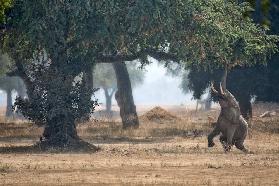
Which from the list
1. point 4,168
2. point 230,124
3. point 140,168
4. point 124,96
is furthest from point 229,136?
point 124,96

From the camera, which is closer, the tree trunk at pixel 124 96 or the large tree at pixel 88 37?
the large tree at pixel 88 37

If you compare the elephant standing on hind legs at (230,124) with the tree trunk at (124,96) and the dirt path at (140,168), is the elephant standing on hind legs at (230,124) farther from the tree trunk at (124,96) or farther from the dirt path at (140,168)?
the tree trunk at (124,96)

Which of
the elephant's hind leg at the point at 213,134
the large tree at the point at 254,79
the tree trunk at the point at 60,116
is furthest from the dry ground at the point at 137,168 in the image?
the large tree at the point at 254,79

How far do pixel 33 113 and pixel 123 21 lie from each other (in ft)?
17.6

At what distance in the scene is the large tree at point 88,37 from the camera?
20719 millimetres

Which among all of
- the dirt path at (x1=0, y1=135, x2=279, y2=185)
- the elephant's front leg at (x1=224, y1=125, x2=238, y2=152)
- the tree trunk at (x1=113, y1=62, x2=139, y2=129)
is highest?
the tree trunk at (x1=113, y1=62, x2=139, y2=129)

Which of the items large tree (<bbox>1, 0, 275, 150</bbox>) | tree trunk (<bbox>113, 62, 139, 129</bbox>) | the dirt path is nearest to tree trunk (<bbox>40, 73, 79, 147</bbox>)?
large tree (<bbox>1, 0, 275, 150</bbox>)

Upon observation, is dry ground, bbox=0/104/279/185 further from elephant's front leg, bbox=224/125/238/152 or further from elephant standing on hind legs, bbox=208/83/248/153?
elephant standing on hind legs, bbox=208/83/248/153

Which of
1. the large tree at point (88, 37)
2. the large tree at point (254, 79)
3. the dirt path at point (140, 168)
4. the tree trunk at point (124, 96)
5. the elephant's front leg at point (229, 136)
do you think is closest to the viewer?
the dirt path at point (140, 168)

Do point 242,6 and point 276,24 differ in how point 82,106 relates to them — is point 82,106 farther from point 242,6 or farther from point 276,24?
point 276,24

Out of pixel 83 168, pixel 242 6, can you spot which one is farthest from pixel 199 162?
pixel 242 6

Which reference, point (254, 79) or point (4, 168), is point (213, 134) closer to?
point (4, 168)

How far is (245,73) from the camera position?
37.7 meters

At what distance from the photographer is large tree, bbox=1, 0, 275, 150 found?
68.0 ft
